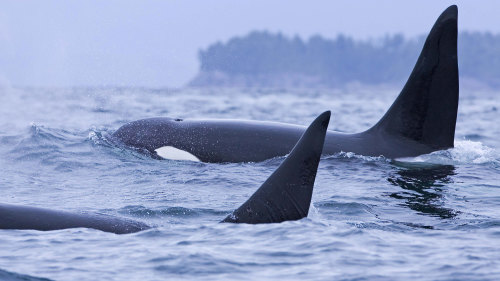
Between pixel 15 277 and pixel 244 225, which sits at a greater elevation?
pixel 244 225

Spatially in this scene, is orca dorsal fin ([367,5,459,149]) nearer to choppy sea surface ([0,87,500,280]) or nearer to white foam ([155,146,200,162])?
choppy sea surface ([0,87,500,280])

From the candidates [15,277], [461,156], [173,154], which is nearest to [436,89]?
[461,156]

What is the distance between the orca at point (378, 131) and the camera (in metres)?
11.4

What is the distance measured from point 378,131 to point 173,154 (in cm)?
299

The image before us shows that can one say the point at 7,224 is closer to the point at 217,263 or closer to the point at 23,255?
the point at 23,255

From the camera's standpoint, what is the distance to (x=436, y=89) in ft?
37.7

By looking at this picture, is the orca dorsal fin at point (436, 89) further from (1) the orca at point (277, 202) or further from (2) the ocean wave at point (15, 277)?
(2) the ocean wave at point (15, 277)

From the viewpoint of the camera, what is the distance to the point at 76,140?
50.7 ft

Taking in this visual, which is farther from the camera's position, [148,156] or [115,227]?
[148,156]

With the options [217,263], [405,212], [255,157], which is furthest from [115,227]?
[255,157]

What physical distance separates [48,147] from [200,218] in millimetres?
6508

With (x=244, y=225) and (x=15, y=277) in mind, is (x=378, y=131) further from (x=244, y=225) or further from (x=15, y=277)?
(x=15, y=277)

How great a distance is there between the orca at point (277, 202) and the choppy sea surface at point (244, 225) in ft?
0.37

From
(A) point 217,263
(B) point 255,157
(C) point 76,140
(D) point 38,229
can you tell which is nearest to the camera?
(A) point 217,263
